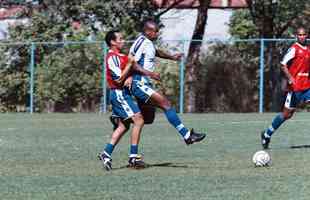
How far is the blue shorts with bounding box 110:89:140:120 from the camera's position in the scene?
12562 mm

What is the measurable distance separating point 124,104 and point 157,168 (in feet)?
3.11

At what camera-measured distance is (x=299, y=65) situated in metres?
15.5

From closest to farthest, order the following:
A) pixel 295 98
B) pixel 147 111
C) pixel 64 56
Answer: pixel 147 111
pixel 295 98
pixel 64 56

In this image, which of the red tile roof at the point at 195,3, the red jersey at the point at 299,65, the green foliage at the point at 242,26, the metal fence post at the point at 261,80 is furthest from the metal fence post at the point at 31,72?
the red jersey at the point at 299,65

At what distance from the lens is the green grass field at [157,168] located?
392 inches

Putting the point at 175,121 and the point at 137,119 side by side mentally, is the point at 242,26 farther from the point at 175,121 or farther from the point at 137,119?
the point at 137,119

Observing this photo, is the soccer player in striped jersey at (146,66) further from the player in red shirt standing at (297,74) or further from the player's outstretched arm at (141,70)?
the player in red shirt standing at (297,74)

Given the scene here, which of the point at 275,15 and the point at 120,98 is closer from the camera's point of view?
the point at 120,98

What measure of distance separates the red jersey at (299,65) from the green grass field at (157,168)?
1049 mm

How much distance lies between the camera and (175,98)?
32.6 metres

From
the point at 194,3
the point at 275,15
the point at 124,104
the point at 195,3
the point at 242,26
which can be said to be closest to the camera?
the point at 124,104

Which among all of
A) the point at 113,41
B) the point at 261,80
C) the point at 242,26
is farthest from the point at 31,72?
the point at 113,41

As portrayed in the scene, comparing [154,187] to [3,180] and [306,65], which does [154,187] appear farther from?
[306,65]

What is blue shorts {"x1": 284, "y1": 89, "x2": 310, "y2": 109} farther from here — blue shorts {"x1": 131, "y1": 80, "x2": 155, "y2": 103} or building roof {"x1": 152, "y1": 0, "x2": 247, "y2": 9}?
building roof {"x1": 152, "y1": 0, "x2": 247, "y2": 9}
